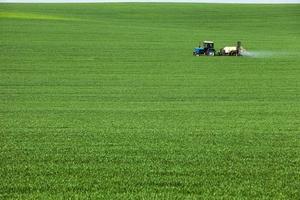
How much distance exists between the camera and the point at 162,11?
8938cm

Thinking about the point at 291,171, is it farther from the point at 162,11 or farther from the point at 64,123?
the point at 162,11

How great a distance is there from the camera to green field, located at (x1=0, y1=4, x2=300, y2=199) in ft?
32.1

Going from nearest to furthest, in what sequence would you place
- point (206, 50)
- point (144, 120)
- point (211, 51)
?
point (144, 120) < point (206, 50) < point (211, 51)

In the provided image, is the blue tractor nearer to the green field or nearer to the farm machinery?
the farm machinery

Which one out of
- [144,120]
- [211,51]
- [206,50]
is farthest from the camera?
[211,51]

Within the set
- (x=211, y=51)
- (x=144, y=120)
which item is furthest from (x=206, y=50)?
(x=144, y=120)

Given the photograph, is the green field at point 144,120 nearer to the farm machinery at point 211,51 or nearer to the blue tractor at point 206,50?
the blue tractor at point 206,50

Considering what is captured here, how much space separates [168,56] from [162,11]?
4624 cm

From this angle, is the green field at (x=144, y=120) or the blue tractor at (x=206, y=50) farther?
the blue tractor at (x=206, y=50)

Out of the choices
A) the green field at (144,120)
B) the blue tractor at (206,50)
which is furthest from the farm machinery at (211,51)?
the green field at (144,120)

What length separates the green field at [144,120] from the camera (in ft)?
32.1

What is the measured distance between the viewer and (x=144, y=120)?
1766cm

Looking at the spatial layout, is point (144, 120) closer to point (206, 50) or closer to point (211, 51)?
point (206, 50)

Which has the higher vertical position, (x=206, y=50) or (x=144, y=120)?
(x=206, y=50)
